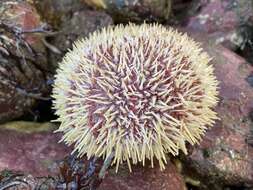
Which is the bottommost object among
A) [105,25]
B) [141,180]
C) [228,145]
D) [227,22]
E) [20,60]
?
[141,180]

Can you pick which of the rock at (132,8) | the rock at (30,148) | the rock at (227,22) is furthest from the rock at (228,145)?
the rock at (30,148)

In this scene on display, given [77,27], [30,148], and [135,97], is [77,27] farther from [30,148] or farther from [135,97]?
[135,97]

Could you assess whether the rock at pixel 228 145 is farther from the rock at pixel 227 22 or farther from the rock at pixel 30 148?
the rock at pixel 30 148

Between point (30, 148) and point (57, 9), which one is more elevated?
point (57, 9)

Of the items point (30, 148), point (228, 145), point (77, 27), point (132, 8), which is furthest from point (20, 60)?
point (228, 145)

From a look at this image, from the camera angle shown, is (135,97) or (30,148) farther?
(30,148)

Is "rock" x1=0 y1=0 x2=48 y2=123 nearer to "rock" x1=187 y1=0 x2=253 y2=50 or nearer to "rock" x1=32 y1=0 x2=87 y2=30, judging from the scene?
"rock" x1=32 y1=0 x2=87 y2=30

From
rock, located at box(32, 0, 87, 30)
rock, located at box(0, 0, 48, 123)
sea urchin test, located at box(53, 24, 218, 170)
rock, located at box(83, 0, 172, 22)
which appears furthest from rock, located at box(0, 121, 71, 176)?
rock, located at box(83, 0, 172, 22)
